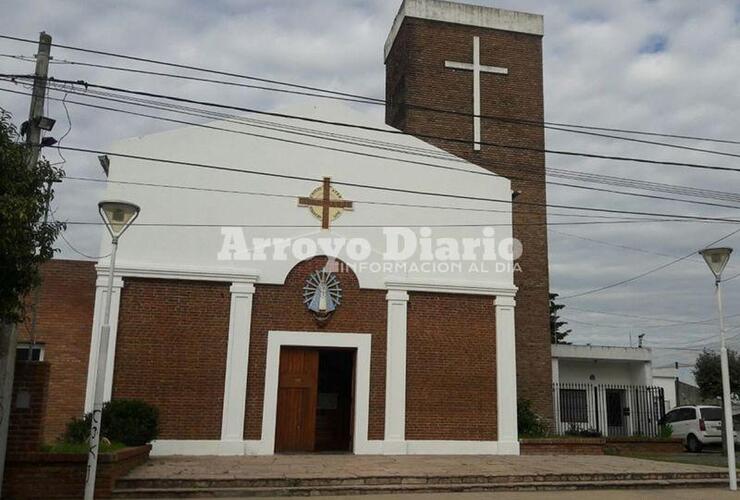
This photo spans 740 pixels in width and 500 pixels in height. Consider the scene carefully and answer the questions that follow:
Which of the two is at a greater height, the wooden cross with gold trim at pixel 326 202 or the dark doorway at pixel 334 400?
the wooden cross with gold trim at pixel 326 202

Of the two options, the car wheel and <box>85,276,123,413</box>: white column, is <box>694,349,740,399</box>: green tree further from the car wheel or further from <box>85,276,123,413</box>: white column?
<box>85,276,123,413</box>: white column

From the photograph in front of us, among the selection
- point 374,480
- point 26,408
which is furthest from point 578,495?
point 26,408

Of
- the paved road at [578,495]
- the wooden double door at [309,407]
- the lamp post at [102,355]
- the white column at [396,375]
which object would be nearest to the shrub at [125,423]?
the wooden double door at [309,407]

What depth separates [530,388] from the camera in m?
19.4

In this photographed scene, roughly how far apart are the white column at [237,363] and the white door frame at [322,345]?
19.7 inches

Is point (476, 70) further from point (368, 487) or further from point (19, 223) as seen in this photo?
point (19, 223)

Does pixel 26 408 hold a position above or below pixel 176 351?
below

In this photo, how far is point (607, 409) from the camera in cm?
2580

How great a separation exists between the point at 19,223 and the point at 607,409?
22632 mm

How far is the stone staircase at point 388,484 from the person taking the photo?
428 inches

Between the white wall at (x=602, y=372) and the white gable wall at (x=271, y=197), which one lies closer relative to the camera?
the white gable wall at (x=271, y=197)

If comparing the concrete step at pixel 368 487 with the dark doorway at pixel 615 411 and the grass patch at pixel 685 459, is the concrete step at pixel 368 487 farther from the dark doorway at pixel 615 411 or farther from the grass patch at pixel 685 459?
the dark doorway at pixel 615 411

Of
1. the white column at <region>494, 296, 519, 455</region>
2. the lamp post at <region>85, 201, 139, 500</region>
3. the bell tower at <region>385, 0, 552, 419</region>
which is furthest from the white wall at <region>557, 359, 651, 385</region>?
the lamp post at <region>85, 201, 139, 500</region>

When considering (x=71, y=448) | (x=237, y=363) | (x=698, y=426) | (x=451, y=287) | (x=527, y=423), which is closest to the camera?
(x=71, y=448)
